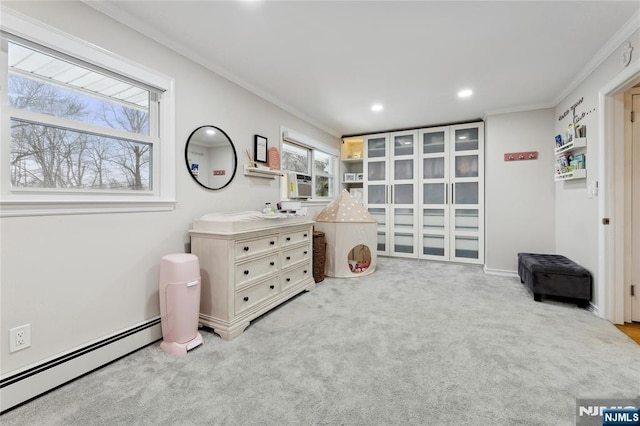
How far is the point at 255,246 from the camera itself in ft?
8.26

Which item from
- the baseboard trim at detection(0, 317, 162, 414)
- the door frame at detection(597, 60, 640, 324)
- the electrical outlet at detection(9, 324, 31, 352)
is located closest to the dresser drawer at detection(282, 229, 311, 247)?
the baseboard trim at detection(0, 317, 162, 414)

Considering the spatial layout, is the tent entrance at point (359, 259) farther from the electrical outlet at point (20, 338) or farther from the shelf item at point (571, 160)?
the electrical outlet at point (20, 338)

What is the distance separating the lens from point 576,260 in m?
3.14

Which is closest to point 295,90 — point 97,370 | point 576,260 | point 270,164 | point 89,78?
point 270,164

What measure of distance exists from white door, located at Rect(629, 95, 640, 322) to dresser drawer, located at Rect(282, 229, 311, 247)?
10.4 feet

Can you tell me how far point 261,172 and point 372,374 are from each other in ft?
8.03

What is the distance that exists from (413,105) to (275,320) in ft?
11.1

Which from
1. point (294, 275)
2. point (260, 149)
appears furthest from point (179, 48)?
point (294, 275)

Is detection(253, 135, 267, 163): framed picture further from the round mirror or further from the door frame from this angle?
the door frame

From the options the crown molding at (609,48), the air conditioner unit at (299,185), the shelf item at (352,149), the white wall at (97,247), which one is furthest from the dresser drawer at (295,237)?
the crown molding at (609,48)

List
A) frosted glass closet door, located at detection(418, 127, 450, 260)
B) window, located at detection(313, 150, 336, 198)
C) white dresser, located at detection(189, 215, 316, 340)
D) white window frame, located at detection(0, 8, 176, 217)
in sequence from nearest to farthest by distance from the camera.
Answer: white window frame, located at detection(0, 8, 176, 217) → white dresser, located at detection(189, 215, 316, 340) → frosted glass closet door, located at detection(418, 127, 450, 260) → window, located at detection(313, 150, 336, 198)

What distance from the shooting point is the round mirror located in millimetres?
2551

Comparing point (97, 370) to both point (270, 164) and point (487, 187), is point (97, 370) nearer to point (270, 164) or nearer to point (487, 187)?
point (270, 164)

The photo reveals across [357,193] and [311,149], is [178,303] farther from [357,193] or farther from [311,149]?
[357,193]
